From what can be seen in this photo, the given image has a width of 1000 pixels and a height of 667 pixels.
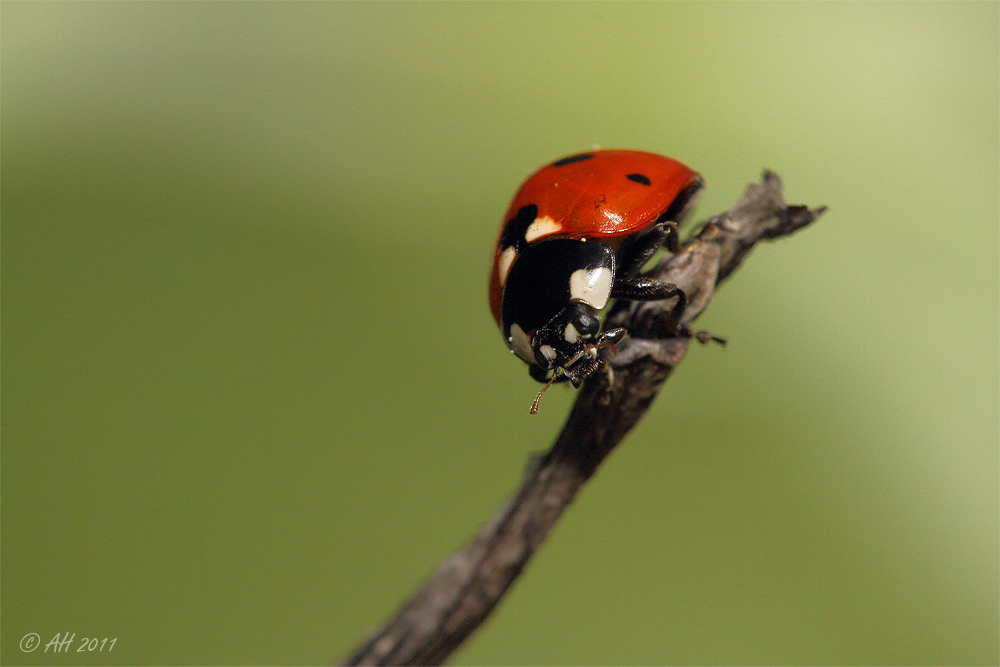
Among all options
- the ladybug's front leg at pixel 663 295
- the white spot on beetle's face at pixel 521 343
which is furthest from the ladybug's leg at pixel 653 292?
the white spot on beetle's face at pixel 521 343

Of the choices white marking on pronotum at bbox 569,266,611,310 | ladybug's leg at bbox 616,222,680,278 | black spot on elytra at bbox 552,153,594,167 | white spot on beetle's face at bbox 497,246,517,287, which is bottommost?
white marking on pronotum at bbox 569,266,611,310

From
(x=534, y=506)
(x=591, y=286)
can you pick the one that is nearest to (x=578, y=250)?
(x=591, y=286)

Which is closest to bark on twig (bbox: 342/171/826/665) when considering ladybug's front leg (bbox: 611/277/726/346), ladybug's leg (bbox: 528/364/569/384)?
ladybug's front leg (bbox: 611/277/726/346)

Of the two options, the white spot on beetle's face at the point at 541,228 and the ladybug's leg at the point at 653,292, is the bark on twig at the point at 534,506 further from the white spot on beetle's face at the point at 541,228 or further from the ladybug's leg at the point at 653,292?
the white spot on beetle's face at the point at 541,228

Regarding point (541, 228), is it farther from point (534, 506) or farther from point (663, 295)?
point (534, 506)

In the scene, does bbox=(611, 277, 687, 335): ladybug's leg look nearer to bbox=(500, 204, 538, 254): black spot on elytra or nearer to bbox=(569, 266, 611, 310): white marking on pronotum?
bbox=(569, 266, 611, 310): white marking on pronotum

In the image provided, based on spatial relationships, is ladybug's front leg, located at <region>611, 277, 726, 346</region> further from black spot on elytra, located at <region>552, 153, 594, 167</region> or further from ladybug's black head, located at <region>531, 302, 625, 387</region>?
black spot on elytra, located at <region>552, 153, 594, 167</region>

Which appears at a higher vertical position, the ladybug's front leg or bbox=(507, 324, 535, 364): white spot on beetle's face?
bbox=(507, 324, 535, 364): white spot on beetle's face

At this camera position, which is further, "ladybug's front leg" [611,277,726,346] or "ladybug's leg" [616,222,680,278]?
"ladybug's leg" [616,222,680,278]

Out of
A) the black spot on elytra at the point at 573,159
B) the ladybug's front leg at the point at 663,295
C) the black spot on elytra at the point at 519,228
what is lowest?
the ladybug's front leg at the point at 663,295
